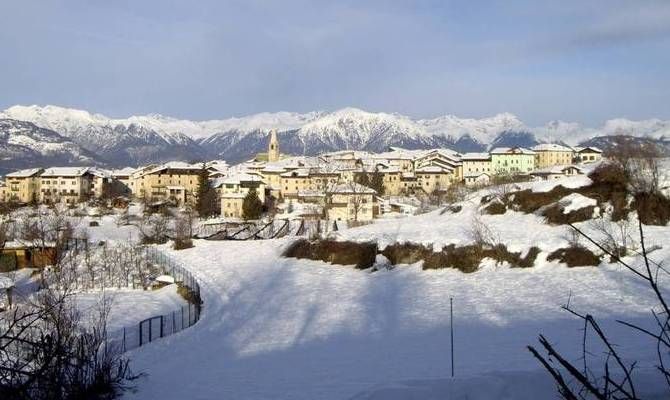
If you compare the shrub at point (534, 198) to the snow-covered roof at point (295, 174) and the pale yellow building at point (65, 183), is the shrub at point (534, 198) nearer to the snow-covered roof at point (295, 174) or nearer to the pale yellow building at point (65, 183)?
the snow-covered roof at point (295, 174)

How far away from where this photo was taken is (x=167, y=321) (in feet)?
78.3

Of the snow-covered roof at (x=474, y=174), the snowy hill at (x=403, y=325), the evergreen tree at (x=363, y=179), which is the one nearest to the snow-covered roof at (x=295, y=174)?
the evergreen tree at (x=363, y=179)

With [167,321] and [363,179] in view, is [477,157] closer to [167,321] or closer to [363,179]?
[363,179]

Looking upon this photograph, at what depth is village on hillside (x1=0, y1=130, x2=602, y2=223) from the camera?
71688mm

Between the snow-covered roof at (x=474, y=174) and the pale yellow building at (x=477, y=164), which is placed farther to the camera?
the pale yellow building at (x=477, y=164)

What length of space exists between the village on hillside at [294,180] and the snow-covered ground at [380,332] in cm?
3719

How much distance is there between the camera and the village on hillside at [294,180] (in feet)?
235

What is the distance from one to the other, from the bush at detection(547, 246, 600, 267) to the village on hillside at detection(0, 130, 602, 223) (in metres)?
37.1

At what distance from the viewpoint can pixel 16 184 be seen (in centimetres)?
9319

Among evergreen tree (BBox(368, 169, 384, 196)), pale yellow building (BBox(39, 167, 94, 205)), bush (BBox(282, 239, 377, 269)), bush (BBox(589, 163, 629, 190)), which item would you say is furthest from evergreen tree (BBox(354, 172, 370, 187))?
bush (BBox(589, 163, 629, 190))

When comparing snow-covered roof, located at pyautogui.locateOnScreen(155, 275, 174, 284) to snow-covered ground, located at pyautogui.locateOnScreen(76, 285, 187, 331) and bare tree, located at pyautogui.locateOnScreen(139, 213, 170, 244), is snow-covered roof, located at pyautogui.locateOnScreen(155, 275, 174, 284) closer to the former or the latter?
snow-covered ground, located at pyautogui.locateOnScreen(76, 285, 187, 331)

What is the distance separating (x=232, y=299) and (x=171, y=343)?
867 centimetres

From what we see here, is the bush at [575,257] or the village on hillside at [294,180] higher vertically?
the village on hillside at [294,180]

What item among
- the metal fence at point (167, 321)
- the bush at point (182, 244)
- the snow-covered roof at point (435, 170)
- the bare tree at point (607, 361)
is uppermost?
the snow-covered roof at point (435, 170)
